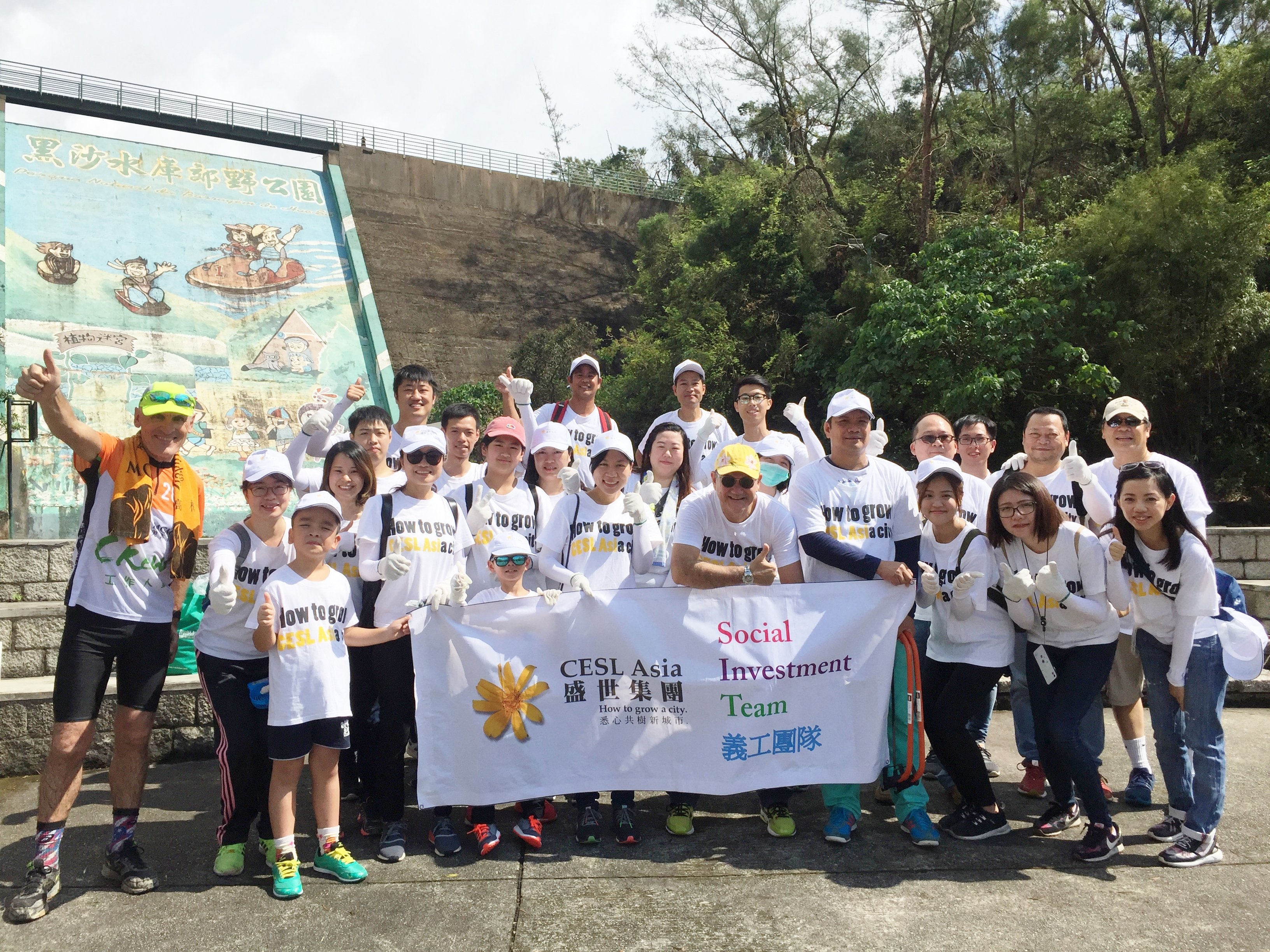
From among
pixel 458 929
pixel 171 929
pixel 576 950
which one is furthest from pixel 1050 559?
pixel 171 929

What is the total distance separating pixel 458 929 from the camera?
359 centimetres

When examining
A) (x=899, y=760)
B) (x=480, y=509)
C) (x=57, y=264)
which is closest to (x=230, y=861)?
(x=480, y=509)

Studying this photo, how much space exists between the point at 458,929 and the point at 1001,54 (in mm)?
21321

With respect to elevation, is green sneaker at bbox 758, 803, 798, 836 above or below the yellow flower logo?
below

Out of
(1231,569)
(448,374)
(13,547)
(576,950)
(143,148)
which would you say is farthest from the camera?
(448,374)

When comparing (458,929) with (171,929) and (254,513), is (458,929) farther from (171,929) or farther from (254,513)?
(254,513)

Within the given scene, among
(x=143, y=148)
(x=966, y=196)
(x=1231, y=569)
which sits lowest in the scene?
(x=1231, y=569)

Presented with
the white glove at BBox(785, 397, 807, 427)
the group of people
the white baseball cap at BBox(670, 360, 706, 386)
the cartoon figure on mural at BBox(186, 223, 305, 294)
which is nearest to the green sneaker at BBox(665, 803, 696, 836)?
the group of people

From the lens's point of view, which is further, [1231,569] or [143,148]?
[143,148]

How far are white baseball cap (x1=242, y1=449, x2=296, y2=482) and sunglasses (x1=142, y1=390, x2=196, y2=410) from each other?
1.12 feet

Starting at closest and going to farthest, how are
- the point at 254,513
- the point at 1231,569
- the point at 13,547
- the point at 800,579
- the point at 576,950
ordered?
1. the point at 576,950
2. the point at 254,513
3. the point at 800,579
4. the point at 13,547
5. the point at 1231,569

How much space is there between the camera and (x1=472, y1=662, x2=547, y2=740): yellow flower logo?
4.53 meters

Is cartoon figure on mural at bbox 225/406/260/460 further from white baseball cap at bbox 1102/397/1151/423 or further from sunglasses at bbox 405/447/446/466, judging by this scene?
white baseball cap at bbox 1102/397/1151/423

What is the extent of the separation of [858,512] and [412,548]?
2101 mm
